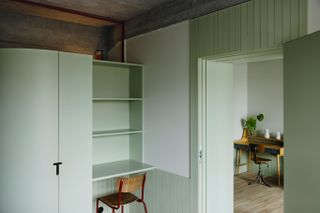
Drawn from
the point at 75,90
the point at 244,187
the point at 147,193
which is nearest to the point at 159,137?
the point at 147,193

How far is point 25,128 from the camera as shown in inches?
94.7

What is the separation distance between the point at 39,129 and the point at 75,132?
1.08ft

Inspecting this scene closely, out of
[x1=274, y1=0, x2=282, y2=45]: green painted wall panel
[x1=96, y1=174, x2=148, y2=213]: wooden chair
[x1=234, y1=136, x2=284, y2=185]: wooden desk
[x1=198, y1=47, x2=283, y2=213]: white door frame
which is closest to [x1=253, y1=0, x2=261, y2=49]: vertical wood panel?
[x1=274, y1=0, x2=282, y2=45]: green painted wall panel

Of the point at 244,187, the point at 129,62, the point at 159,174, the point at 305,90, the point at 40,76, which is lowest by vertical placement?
the point at 244,187

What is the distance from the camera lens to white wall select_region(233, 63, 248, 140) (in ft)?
19.4

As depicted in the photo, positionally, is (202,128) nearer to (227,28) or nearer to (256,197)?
(227,28)

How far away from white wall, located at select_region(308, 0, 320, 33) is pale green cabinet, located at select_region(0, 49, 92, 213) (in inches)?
77.5

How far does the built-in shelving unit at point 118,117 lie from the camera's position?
3.29 metres

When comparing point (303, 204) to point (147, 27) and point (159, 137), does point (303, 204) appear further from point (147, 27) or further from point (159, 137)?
point (147, 27)

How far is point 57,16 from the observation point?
10.9ft

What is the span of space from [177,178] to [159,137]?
0.52 meters

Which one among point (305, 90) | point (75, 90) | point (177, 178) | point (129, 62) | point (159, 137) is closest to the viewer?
point (305, 90)

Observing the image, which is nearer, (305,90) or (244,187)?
(305,90)

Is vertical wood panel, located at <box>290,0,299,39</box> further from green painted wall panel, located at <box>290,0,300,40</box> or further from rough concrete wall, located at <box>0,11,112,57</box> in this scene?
rough concrete wall, located at <box>0,11,112,57</box>
